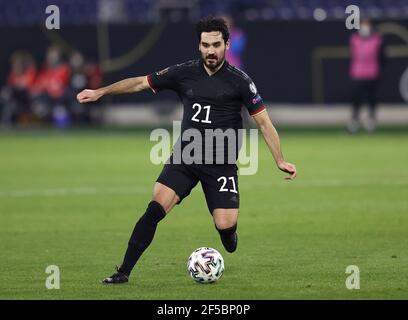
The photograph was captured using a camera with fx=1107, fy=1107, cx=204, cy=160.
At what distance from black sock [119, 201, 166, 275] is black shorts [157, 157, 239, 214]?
0.28 meters

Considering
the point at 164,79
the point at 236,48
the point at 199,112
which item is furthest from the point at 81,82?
the point at 199,112

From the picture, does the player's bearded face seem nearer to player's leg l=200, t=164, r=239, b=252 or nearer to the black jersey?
the black jersey

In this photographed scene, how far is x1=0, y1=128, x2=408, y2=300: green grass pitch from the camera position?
9578 millimetres

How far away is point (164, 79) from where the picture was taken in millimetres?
10055

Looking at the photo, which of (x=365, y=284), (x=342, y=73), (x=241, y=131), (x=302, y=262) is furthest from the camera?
(x=342, y=73)

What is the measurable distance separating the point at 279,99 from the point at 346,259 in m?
18.8

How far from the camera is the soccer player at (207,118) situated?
9.76 meters

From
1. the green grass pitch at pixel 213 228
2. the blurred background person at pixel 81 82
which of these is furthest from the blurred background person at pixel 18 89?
the green grass pitch at pixel 213 228

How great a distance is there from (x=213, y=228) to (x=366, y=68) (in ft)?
46.0

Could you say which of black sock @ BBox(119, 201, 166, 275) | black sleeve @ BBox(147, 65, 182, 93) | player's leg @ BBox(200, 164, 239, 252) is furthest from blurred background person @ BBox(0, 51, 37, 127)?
black sock @ BBox(119, 201, 166, 275)

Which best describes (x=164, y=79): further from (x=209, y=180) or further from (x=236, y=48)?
(x=236, y=48)
